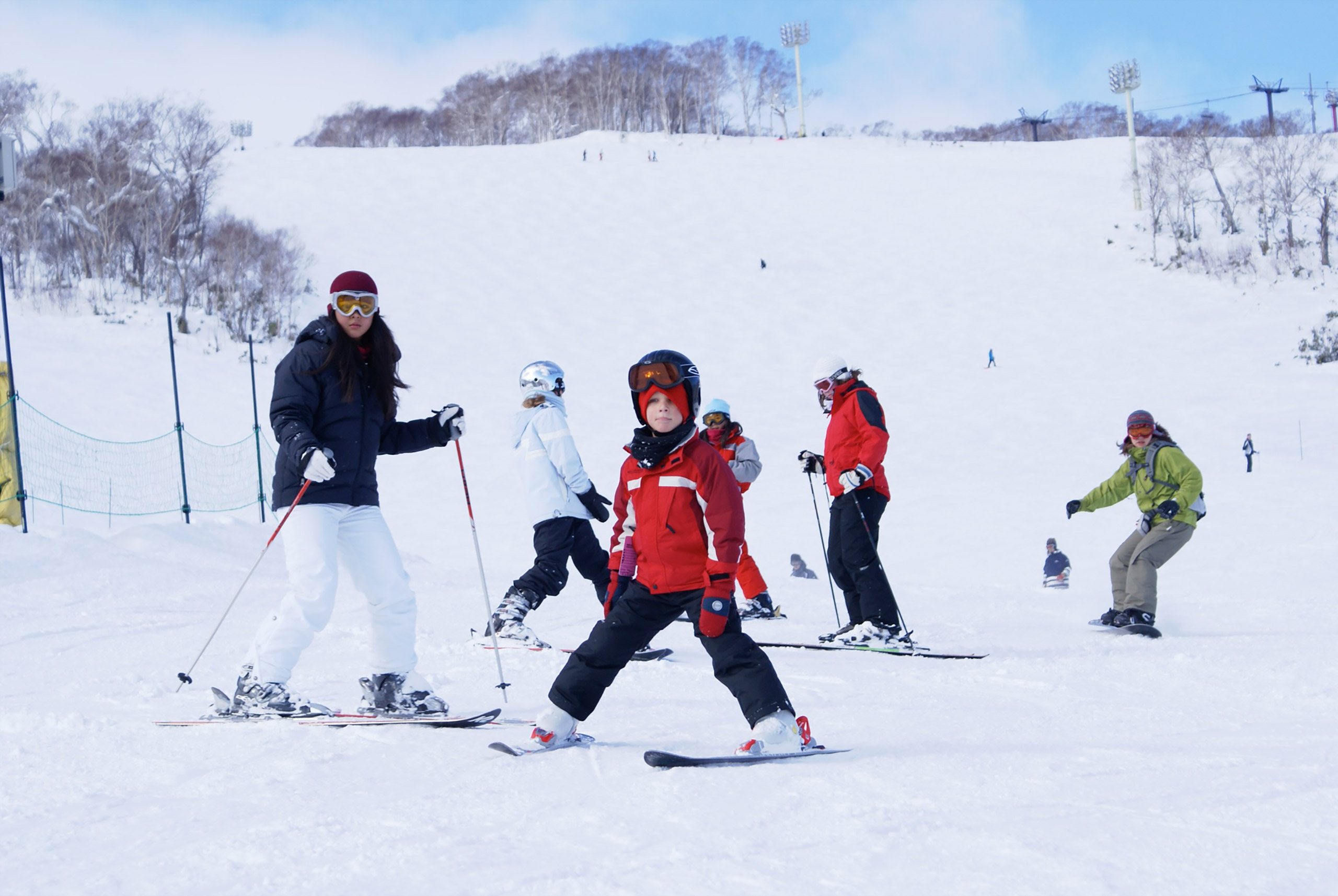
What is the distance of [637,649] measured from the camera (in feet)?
12.4

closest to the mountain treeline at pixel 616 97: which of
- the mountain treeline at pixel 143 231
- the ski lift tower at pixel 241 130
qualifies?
the ski lift tower at pixel 241 130

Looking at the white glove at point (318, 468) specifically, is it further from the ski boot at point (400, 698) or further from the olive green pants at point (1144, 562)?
the olive green pants at point (1144, 562)

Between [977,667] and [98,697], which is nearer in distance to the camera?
[98,697]

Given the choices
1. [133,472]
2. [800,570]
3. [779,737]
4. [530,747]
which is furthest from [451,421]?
[133,472]

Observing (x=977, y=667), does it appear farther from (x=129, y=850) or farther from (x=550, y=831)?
(x=129, y=850)

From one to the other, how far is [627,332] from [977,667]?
1105 inches

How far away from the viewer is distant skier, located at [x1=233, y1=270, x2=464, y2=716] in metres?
4.07

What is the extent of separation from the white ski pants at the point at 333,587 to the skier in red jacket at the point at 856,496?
9.62ft

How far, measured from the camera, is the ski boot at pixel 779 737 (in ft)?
11.5

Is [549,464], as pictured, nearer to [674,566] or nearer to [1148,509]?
[674,566]

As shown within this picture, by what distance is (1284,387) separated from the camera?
26.9 meters

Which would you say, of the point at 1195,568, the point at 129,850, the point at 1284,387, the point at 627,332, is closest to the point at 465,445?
the point at 627,332

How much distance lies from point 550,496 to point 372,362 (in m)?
2.27

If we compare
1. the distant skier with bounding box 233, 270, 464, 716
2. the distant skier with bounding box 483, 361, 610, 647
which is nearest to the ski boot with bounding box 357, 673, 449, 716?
the distant skier with bounding box 233, 270, 464, 716
